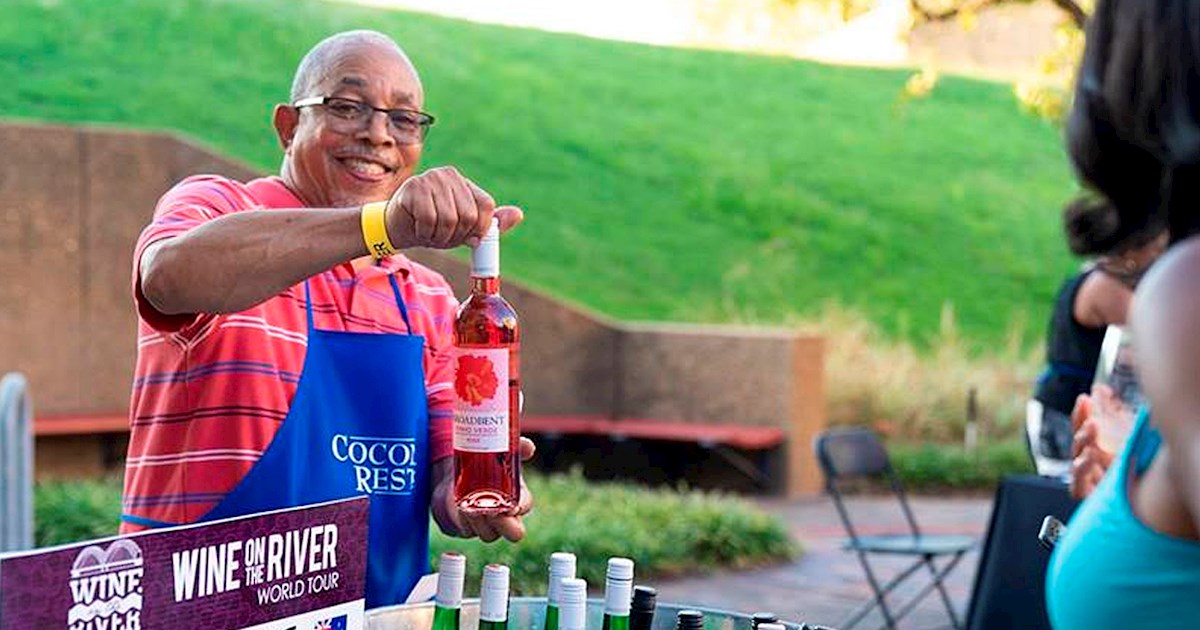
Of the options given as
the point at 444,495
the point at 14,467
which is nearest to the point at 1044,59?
the point at 14,467

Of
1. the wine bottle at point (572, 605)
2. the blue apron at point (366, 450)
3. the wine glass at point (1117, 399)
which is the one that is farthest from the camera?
the blue apron at point (366, 450)

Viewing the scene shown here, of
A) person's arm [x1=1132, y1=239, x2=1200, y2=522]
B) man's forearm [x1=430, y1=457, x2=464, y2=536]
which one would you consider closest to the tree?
man's forearm [x1=430, y1=457, x2=464, y2=536]

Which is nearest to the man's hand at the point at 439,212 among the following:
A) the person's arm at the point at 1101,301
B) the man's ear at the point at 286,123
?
the man's ear at the point at 286,123

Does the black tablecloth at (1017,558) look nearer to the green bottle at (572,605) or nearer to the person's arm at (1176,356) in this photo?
the green bottle at (572,605)

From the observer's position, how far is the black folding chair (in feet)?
23.6

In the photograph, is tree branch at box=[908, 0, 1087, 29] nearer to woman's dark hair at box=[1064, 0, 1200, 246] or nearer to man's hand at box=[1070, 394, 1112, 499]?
man's hand at box=[1070, 394, 1112, 499]

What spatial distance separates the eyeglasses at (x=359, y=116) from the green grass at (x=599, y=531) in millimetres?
4851

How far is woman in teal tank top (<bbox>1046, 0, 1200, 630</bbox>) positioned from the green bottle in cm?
71

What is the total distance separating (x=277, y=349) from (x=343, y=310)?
0.15 metres

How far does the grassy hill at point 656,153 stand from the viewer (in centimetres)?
1872

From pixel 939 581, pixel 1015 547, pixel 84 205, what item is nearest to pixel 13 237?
pixel 84 205

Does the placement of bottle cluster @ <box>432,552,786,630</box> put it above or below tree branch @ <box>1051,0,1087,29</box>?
below

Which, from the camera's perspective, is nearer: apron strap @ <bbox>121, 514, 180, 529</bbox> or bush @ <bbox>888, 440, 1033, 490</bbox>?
apron strap @ <bbox>121, 514, 180, 529</bbox>

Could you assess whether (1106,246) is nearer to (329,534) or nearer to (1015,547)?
(329,534)
